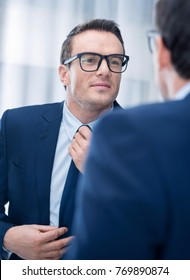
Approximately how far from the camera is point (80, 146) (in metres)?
1.38

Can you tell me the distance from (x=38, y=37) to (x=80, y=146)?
0.90 metres

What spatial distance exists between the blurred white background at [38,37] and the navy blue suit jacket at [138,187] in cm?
148

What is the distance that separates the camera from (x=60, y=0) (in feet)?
6.87

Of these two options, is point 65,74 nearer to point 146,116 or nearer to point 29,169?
point 29,169

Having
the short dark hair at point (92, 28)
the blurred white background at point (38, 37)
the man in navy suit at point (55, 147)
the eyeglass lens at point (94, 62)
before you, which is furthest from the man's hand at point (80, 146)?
the blurred white background at point (38, 37)

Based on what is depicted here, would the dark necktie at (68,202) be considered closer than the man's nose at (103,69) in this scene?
Yes

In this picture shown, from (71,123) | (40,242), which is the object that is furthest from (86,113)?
(40,242)

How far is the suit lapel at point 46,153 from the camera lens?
4.57 feet

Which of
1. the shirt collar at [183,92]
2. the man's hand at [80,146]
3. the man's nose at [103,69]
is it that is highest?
the man's nose at [103,69]

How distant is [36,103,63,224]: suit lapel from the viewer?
1392 mm

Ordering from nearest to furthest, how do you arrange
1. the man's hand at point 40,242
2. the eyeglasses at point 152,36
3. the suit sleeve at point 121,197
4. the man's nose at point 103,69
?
the suit sleeve at point 121,197, the eyeglasses at point 152,36, the man's hand at point 40,242, the man's nose at point 103,69

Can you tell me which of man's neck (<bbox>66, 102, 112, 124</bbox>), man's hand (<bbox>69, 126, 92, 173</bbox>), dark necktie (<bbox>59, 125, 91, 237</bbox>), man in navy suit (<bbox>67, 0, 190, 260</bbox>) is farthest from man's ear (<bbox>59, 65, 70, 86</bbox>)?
man in navy suit (<bbox>67, 0, 190, 260</bbox>)

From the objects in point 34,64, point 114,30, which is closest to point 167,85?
point 114,30

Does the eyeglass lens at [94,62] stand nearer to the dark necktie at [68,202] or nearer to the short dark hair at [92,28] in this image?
the short dark hair at [92,28]
